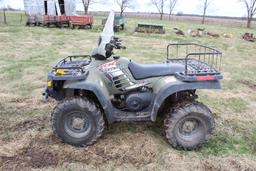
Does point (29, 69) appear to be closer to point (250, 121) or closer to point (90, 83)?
point (90, 83)

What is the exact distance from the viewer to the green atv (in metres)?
3.62

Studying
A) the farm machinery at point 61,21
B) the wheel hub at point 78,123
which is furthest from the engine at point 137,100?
the farm machinery at point 61,21

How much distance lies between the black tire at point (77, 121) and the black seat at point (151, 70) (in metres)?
0.68

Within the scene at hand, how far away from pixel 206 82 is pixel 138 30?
1695cm

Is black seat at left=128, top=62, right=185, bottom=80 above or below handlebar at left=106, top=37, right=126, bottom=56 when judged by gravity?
below

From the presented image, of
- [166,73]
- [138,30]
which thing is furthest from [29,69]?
[138,30]

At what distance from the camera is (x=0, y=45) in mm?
11812

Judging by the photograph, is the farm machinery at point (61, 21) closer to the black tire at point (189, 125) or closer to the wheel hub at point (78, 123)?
the wheel hub at point (78, 123)

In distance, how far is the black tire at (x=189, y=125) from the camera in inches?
145

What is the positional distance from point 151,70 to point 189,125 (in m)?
0.87

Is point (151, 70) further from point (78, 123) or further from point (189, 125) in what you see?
point (78, 123)

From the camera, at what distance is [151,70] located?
152 inches

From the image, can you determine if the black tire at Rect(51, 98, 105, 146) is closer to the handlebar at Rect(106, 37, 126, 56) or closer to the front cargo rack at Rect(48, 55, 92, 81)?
the front cargo rack at Rect(48, 55, 92, 81)

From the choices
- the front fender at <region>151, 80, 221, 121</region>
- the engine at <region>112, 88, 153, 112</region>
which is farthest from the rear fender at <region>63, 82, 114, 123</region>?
the front fender at <region>151, 80, 221, 121</region>
